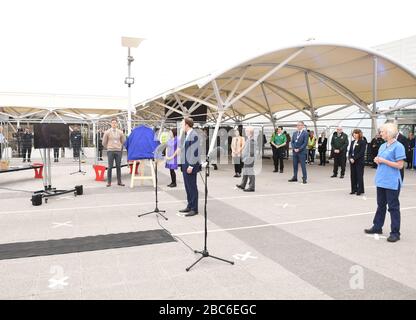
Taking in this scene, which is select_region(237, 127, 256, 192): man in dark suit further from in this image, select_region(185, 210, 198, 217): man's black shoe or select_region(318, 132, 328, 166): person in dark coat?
select_region(318, 132, 328, 166): person in dark coat

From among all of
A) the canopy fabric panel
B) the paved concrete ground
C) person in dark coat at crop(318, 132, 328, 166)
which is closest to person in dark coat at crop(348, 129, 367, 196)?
the paved concrete ground

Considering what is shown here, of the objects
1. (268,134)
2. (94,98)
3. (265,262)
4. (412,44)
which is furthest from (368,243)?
(412,44)

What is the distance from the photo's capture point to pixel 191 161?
6332 mm

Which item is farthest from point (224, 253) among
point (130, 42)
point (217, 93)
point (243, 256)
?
point (217, 93)

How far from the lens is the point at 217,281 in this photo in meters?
3.72

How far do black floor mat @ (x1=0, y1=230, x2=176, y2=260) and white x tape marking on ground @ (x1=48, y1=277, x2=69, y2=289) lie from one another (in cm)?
93

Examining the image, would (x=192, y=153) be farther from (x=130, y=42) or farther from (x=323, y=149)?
(x=323, y=149)

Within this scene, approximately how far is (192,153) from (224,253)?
2.17 meters

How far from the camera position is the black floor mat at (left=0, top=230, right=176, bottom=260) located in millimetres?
4617

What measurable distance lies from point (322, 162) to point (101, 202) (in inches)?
517

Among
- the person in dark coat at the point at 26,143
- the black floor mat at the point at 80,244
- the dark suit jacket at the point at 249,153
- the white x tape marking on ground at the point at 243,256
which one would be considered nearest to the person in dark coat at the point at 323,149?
the dark suit jacket at the point at 249,153

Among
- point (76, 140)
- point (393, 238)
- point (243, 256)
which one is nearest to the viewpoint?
point (243, 256)

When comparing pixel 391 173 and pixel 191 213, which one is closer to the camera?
pixel 391 173

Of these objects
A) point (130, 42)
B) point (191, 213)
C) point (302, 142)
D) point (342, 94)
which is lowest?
point (191, 213)
